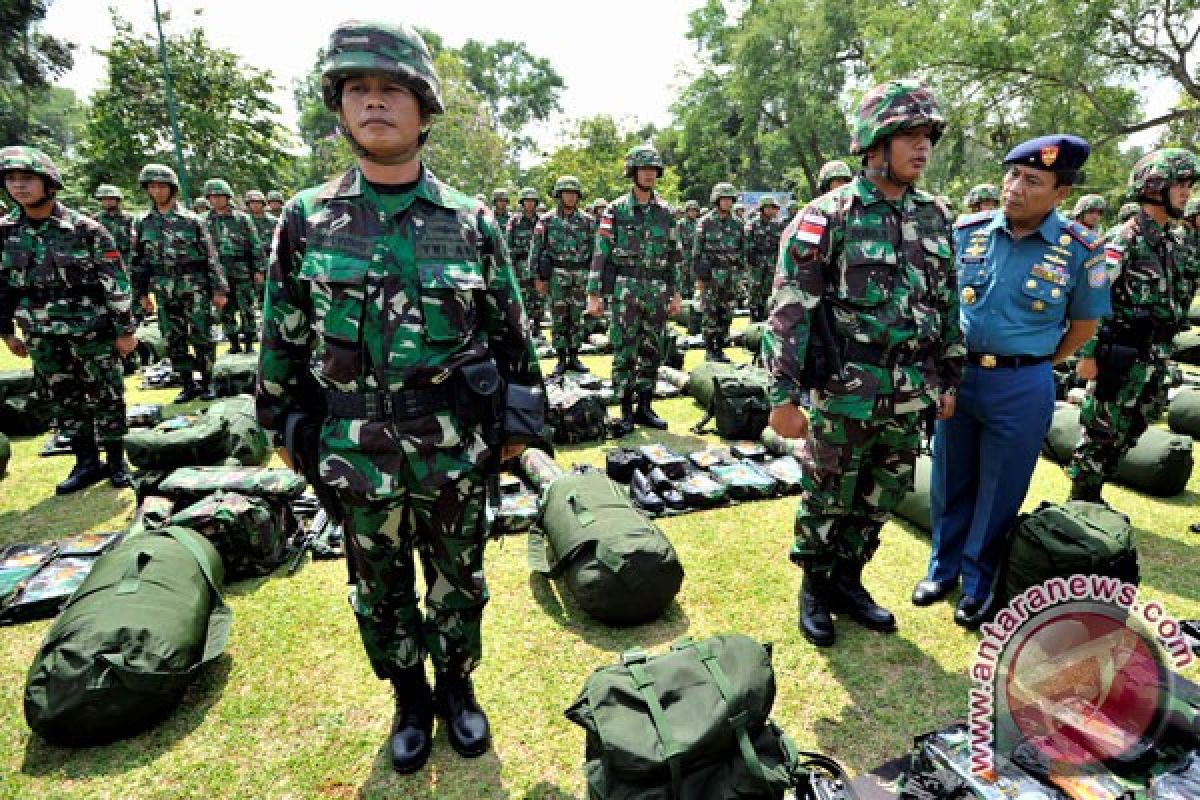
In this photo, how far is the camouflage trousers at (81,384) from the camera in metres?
5.04

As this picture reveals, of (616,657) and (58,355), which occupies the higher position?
(58,355)

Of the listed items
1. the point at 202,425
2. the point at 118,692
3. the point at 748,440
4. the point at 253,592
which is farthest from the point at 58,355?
the point at 748,440

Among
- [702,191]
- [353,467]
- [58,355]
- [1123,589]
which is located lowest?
[58,355]

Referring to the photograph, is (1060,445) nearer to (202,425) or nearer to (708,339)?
(708,339)

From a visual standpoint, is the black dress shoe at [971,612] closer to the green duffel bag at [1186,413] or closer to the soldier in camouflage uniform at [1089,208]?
the green duffel bag at [1186,413]

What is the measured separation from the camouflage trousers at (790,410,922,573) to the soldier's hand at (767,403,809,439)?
0.47ft

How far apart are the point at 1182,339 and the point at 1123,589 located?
30.6ft

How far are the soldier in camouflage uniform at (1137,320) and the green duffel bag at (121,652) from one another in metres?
5.58

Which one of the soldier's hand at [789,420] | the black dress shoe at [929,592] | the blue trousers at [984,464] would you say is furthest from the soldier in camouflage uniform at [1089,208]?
the soldier's hand at [789,420]

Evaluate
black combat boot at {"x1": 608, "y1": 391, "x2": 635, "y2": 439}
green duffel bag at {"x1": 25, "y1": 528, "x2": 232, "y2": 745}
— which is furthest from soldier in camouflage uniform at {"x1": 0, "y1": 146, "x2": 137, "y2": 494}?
black combat boot at {"x1": 608, "y1": 391, "x2": 635, "y2": 439}

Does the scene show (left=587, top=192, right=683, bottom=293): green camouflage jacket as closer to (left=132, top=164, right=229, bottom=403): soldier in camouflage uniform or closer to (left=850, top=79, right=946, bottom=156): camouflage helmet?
(left=850, top=79, right=946, bottom=156): camouflage helmet

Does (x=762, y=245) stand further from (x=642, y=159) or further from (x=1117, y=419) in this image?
(x=1117, y=419)

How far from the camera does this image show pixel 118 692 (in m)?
2.54

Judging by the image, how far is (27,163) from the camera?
4.50m
